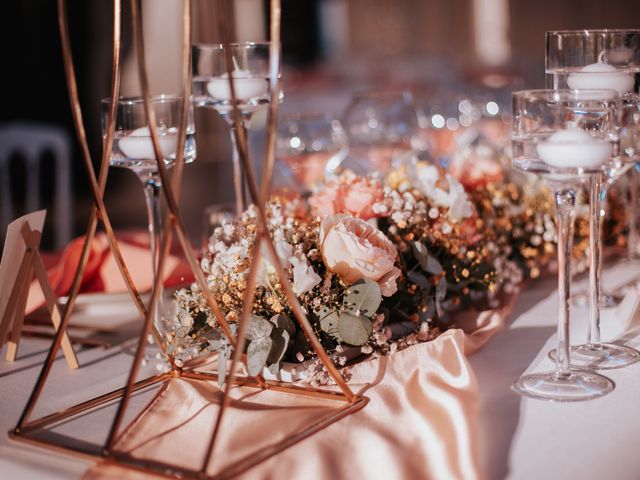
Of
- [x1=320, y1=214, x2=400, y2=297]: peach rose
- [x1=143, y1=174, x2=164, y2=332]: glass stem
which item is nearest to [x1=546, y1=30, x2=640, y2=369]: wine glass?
[x1=320, y1=214, x2=400, y2=297]: peach rose

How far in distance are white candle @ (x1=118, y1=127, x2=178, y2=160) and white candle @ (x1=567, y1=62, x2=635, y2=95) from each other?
2.19 feet

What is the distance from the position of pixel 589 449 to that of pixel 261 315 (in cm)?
51

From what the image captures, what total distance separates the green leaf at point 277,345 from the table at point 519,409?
0.20 m

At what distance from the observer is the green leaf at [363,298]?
1.29 meters

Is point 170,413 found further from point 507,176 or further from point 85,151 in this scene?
point 507,176

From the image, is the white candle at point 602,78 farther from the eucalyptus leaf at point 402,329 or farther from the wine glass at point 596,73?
the eucalyptus leaf at point 402,329

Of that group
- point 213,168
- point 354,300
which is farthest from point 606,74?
point 213,168

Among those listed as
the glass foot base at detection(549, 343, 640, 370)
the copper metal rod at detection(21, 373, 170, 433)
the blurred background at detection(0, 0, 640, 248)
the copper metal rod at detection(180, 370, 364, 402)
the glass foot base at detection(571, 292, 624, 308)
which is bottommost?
the copper metal rod at detection(21, 373, 170, 433)

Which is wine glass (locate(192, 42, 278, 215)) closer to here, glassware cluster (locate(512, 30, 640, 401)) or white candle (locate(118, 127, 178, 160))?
white candle (locate(118, 127, 178, 160))

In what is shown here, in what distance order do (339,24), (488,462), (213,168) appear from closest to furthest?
(488,462)
(213,168)
(339,24)

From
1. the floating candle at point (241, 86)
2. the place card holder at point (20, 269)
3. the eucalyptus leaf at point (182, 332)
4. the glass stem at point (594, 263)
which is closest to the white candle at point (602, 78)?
the glass stem at point (594, 263)

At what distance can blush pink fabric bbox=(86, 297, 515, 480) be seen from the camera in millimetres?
1029

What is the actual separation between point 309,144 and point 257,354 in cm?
116

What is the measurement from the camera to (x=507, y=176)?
202 centimetres
